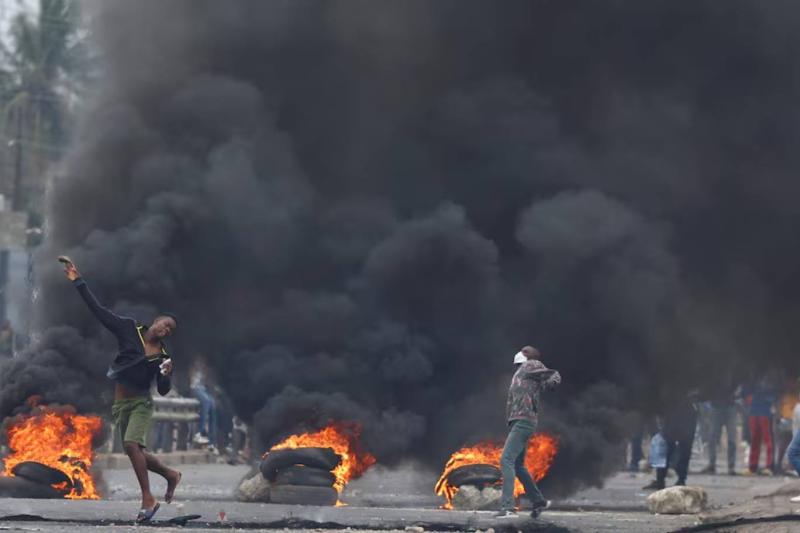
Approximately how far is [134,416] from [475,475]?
5438 millimetres

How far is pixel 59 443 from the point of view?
57.7 ft

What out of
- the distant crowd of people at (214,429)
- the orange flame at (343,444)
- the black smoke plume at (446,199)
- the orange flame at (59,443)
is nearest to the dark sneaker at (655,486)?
the black smoke plume at (446,199)

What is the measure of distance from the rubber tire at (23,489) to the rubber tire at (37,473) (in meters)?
0.05

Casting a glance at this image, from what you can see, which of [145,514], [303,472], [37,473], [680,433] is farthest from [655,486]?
[145,514]

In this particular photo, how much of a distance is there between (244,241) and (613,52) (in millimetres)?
5769

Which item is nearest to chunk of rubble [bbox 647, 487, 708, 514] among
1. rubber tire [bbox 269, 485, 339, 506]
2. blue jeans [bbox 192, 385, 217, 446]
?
rubber tire [bbox 269, 485, 339, 506]

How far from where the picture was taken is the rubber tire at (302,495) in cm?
1684

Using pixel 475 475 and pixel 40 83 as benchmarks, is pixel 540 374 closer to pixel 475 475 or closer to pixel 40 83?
pixel 475 475

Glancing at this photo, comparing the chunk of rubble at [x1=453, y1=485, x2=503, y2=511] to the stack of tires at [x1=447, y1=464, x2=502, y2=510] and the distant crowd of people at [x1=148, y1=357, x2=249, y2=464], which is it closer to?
the stack of tires at [x1=447, y1=464, x2=502, y2=510]

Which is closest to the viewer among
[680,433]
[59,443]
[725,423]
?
[59,443]

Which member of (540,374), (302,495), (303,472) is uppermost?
(540,374)

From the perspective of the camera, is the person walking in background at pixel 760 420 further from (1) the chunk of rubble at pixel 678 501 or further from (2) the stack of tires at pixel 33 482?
(2) the stack of tires at pixel 33 482

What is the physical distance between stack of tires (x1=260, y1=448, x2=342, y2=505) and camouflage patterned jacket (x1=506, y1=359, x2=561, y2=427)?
2.49 meters

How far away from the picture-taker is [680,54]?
23312 mm
